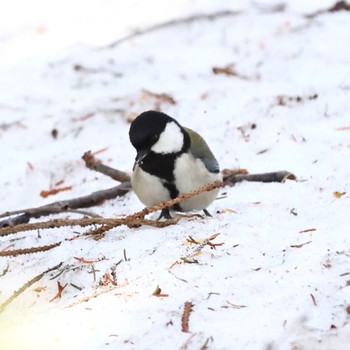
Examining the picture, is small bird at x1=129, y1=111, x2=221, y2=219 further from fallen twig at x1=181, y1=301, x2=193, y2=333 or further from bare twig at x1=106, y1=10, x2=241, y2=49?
bare twig at x1=106, y1=10, x2=241, y2=49

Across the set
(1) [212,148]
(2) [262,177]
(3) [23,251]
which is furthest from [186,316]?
(1) [212,148]

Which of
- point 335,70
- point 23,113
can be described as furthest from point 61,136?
point 335,70

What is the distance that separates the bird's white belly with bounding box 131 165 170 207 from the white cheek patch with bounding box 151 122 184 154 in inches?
4.7

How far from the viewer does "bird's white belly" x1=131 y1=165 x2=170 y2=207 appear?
310cm

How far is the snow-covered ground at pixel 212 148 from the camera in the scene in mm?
2008

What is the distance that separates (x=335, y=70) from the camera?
492 centimetres

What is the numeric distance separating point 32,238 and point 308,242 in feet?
4.09

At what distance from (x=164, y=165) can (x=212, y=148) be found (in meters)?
1.05

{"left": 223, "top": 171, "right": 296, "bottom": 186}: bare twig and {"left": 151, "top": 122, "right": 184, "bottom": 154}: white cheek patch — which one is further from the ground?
{"left": 151, "top": 122, "right": 184, "bottom": 154}: white cheek patch

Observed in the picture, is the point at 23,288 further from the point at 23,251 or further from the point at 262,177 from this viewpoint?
the point at 262,177

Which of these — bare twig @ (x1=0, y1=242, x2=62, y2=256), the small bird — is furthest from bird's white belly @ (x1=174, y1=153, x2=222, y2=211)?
bare twig @ (x1=0, y1=242, x2=62, y2=256)

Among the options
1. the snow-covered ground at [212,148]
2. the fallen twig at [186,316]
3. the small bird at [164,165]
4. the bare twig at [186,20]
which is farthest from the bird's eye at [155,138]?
the bare twig at [186,20]

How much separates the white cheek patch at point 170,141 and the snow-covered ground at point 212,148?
1.15ft

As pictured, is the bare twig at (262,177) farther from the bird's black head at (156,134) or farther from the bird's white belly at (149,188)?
the bird's white belly at (149,188)
